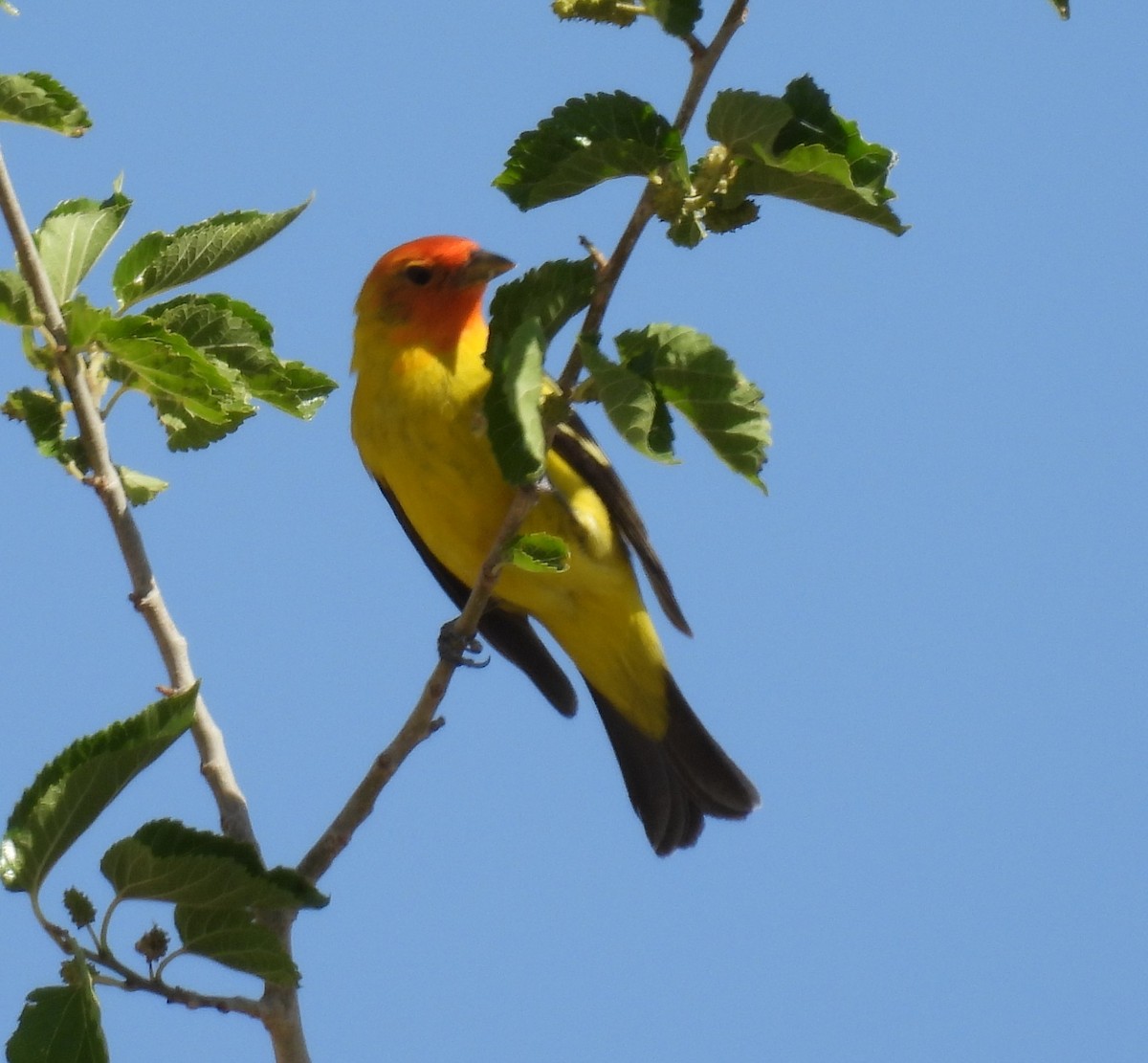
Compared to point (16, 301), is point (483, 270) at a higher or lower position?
higher

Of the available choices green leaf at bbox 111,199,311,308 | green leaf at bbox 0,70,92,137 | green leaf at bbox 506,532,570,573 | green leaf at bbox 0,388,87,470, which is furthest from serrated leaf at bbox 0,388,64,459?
green leaf at bbox 506,532,570,573

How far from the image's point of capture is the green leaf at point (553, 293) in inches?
99.0

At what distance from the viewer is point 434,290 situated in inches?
205

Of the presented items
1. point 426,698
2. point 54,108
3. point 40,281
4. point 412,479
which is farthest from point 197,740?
point 412,479

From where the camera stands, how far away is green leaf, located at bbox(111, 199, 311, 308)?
3057mm

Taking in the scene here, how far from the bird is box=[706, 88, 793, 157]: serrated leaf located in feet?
6.24

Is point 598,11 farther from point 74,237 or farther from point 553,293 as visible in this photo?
point 74,237

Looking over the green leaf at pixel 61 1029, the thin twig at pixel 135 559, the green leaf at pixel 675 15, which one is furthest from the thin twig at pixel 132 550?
the green leaf at pixel 675 15

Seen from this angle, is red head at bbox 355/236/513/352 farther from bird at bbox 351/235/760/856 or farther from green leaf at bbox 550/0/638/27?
green leaf at bbox 550/0/638/27

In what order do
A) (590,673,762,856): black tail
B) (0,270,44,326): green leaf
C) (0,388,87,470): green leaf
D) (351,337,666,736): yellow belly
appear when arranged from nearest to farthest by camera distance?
1. (0,270,44,326): green leaf
2. (0,388,87,470): green leaf
3. (351,337,666,736): yellow belly
4. (590,673,762,856): black tail

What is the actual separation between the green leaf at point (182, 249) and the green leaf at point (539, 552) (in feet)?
2.71

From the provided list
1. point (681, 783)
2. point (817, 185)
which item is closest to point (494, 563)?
point (817, 185)

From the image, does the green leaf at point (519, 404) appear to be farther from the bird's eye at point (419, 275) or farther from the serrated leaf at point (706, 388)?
the bird's eye at point (419, 275)

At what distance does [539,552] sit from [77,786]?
Result: 1.01 meters
